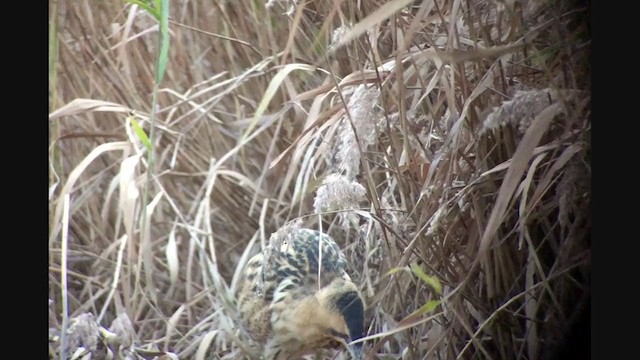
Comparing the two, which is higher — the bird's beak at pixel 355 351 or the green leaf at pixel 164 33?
the green leaf at pixel 164 33

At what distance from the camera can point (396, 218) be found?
1.90 m

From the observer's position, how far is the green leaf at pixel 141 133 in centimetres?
190

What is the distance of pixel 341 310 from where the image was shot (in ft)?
6.19

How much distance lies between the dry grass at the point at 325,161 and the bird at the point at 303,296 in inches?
1.0

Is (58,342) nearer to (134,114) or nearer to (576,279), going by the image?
(134,114)

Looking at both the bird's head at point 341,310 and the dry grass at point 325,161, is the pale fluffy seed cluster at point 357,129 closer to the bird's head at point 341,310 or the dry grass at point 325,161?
the dry grass at point 325,161

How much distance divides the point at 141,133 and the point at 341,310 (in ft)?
1.58

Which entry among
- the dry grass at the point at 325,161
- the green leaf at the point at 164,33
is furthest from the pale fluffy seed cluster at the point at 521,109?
the green leaf at the point at 164,33

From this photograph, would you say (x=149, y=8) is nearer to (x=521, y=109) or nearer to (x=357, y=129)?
(x=357, y=129)

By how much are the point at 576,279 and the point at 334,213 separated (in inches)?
19.4

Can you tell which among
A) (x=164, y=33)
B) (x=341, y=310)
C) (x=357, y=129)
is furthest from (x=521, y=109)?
(x=164, y=33)

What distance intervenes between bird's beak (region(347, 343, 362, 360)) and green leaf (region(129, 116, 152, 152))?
512 mm

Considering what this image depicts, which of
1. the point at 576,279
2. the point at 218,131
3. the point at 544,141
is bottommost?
the point at 576,279

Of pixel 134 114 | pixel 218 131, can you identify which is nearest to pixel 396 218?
pixel 218 131
